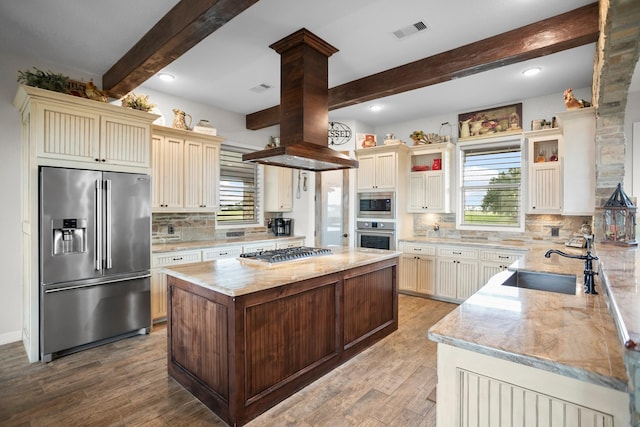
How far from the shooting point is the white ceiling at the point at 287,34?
A: 247cm

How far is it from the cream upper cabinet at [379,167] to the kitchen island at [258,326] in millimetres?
2420

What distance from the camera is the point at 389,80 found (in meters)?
3.53

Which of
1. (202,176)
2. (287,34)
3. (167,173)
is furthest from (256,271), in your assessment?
(202,176)

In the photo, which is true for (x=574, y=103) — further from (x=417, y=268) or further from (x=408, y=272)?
(x=408, y=272)

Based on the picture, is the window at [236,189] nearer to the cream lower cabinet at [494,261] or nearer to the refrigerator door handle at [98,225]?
the refrigerator door handle at [98,225]

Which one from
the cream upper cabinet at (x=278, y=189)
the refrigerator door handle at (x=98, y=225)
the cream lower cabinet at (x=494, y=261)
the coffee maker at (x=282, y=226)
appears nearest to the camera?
the refrigerator door handle at (x=98, y=225)

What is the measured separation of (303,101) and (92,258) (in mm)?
2500

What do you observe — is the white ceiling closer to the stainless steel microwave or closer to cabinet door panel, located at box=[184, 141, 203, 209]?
cabinet door panel, located at box=[184, 141, 203, 209]

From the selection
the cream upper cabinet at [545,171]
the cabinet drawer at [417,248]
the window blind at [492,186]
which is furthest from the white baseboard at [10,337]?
the cream upper cabinet at [545,171]

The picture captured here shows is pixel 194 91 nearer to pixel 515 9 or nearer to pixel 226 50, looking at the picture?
pixel 226 50

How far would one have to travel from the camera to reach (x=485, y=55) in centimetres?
289

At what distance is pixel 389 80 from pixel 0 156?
4.00 meters

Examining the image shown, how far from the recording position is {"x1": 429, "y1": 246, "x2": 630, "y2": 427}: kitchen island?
101 centimetres

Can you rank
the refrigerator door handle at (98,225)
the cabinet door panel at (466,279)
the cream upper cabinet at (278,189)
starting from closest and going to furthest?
the refrigerator door handle at (98,225), the cabinet door panel at (466,279), the cream upper cabinet at (278,189)
